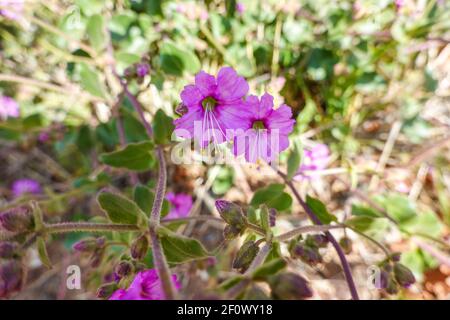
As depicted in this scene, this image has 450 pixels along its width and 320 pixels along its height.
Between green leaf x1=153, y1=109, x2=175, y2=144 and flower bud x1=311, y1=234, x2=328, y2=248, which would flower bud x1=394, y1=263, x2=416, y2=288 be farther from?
green leaf x1=153, y1=109, x2=175, y2=144

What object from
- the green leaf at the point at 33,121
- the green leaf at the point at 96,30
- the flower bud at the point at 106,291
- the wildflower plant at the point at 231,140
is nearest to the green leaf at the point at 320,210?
the wildflower plant at the point at 231,140

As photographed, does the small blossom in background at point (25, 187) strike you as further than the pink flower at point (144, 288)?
Yes

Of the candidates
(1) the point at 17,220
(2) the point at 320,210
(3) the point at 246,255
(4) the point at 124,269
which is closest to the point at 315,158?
(2) the point at 320,210

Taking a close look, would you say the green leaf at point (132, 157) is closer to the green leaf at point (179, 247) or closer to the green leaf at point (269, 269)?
the green leaf at point (179, 247)

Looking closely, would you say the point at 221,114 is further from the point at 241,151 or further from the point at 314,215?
the point at 314,215

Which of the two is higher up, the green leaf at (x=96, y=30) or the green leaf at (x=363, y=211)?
the green leaf at (x=96, y=30)

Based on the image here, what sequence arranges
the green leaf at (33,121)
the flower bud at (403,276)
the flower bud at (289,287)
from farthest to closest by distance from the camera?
the green leaf at (33,121), the flower bud at (403,276), the flower bud at (289,287)
